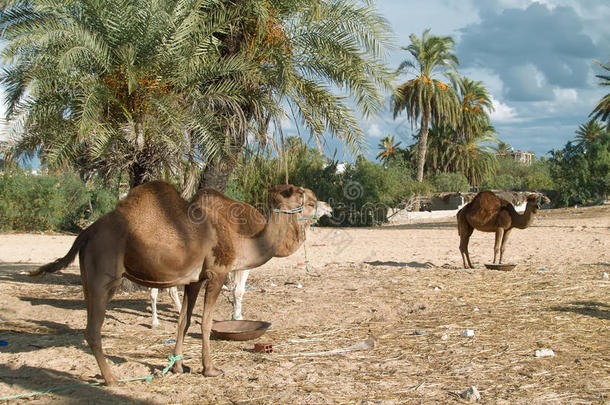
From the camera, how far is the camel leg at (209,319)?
517 cm

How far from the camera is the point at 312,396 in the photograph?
15.0ft

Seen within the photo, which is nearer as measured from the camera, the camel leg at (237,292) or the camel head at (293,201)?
the camel head at (293,201)

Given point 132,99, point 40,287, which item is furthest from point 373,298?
point 40,287

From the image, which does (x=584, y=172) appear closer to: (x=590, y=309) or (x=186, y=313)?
(x=590, y=309)

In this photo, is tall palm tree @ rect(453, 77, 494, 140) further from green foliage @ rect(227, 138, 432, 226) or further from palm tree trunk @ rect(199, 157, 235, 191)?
palm tree trunk @ rect(199, 157, 235, 191)

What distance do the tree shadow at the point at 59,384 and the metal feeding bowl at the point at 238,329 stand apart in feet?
5.94

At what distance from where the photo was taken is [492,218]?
38.6 ft

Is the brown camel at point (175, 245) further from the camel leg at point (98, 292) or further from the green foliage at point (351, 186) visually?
the green foliage at point (351, 186)

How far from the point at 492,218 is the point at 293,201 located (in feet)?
23.2

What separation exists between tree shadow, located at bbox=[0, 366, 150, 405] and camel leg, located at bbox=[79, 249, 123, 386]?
208 mm

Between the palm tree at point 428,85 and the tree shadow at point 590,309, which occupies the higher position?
the palm tree at point 428,85

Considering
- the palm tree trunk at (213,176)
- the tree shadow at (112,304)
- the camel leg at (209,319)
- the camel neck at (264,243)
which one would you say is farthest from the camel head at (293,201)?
the palm tree trunk at (213,176)

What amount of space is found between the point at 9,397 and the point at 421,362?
3.76 meters

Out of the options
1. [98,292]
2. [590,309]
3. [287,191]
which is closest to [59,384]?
[98,292]
